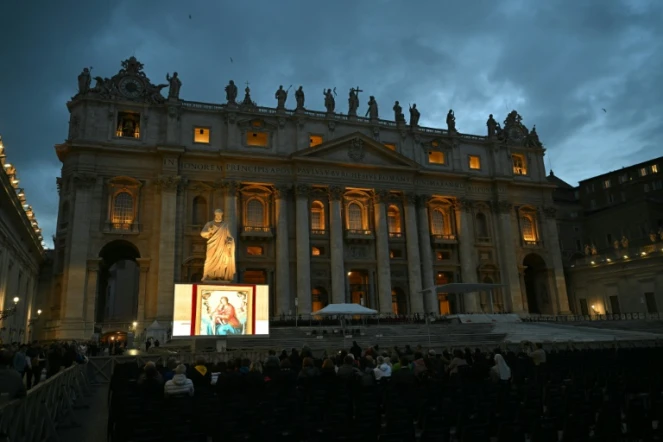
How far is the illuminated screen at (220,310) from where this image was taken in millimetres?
25031

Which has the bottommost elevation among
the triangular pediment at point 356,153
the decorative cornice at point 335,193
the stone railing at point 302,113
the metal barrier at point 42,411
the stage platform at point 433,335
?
the metal barrier at point 42,411

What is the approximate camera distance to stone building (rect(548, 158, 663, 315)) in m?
50.3

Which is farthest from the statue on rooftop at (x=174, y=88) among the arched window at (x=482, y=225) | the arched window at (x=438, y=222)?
the arched window at (x=482, y=225)

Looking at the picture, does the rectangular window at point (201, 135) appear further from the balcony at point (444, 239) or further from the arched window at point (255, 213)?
the balcony at point (444, 239)

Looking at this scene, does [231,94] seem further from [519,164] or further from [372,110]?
[519,164]

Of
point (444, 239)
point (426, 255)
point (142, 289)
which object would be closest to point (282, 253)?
point (142, 289)

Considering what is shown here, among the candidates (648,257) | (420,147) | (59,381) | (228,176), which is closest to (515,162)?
(420,147)

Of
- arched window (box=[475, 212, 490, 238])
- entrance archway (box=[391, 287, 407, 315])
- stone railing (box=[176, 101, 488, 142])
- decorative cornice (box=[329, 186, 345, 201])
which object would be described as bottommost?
entrance archway (box=[391, 287, 407, 315])

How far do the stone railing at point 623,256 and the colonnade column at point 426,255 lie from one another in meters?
20.1

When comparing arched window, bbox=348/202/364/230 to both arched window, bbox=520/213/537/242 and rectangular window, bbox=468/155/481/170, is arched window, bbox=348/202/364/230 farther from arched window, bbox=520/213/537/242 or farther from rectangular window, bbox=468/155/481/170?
arched window, bbox=520/213/537/242

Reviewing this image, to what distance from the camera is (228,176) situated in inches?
1754

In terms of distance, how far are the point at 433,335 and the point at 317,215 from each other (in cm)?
1753

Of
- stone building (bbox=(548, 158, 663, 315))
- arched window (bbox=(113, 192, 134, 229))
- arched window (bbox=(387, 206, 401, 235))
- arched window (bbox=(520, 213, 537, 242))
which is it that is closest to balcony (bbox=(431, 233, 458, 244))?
arched window (bbox=(387, 206, 401, 235))

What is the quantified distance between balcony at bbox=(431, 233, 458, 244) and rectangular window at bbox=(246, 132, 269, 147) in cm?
1919
